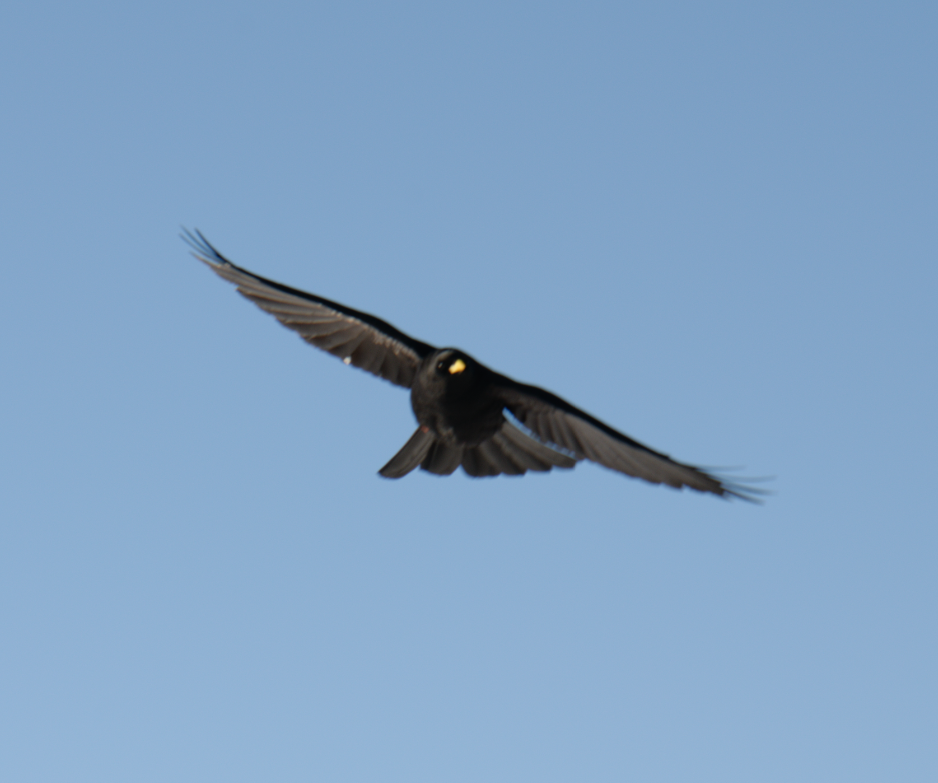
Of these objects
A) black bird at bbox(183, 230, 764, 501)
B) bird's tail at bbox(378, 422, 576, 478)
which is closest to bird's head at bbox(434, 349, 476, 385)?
black bird at bbox(183, 230, 764, 501)

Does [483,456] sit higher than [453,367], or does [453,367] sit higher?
[453,367]

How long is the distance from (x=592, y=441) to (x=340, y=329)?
7.84ft

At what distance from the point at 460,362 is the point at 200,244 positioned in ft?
8.97

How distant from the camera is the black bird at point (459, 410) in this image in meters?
8.66

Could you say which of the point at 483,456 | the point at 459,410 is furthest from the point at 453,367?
the point at 483,456

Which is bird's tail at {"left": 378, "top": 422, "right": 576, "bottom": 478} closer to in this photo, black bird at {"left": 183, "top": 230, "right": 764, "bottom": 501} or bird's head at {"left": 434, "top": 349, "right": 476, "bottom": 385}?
black bird at {"left": 183, "top": 230, "right": 764, "bottom": 501}

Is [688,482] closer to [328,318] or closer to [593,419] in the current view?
[593,419]

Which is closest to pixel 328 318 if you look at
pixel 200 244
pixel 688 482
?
pixel 200 244

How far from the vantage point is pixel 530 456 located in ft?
30.2

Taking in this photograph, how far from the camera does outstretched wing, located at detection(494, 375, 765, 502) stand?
838 cm

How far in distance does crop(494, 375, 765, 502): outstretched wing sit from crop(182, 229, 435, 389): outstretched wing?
932mm

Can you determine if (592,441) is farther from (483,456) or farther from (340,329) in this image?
(340,329)

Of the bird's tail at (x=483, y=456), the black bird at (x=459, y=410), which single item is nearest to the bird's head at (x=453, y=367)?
the black bird at (x=459, y=410)

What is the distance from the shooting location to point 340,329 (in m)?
9.55
